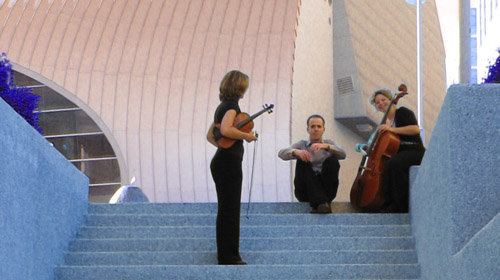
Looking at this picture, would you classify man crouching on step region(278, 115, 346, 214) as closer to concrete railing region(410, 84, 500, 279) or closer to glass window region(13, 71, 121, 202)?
concrete railing region(410, 84, 500, 279)

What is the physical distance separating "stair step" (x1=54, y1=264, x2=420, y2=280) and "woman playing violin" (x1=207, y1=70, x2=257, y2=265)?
26 cm

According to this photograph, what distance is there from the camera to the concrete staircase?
277 inches

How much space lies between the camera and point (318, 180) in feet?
29.3

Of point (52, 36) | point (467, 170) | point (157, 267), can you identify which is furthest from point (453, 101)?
point (52, 36)

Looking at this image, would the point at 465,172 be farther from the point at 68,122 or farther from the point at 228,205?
the point at 68,122

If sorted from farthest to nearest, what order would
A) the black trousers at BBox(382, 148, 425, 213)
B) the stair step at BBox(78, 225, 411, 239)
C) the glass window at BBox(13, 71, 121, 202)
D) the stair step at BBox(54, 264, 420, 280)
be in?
1. the glass window at BBox(13, 71, 121, 202)
2. the black trousers at BBox(382, 148, 425, 213)
3. the stair step at BBox(78, 225, 411, 239)
4. the stair step at BBox(54, 264, 420, 280)

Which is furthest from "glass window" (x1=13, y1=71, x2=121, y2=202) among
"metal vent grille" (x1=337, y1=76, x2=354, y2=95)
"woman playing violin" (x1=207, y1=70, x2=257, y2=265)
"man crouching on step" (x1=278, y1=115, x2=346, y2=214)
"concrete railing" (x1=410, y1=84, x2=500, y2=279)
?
"concrete railing" (x1=410, y1=84, x2=500, y2=279)

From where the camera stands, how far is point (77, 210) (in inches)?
321

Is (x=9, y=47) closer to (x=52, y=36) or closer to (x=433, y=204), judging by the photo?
Answer: (x=52, y=36)

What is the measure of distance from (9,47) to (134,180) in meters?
4.04

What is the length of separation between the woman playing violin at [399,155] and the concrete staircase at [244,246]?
0.95 feet

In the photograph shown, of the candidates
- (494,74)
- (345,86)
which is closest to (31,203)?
(494,74)

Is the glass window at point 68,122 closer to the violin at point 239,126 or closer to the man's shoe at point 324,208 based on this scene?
the man's shoe at point 324,208

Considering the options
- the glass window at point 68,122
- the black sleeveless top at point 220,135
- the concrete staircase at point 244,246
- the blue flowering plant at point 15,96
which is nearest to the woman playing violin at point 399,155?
the concrete staircase at point 244,246
